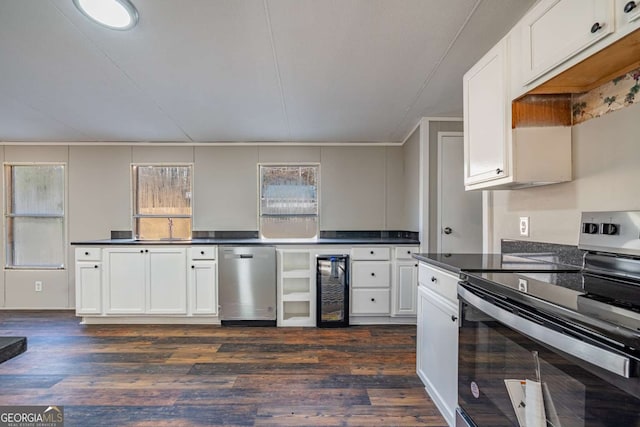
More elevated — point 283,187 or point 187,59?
point 187,59

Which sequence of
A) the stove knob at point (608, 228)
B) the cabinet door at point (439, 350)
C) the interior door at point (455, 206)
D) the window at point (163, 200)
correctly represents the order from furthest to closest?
the window at point (163, 200) → the interior door at point (455, 206) → the cabinet door at point (439, 350) → the stove knob at point (608, 228)

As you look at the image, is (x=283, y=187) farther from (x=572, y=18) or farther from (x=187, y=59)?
(x=572, y=18)

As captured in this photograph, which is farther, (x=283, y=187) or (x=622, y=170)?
(x=283, y=187)

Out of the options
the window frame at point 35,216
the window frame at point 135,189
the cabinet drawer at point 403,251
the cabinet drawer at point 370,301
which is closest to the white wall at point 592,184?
the cabinet drawer at point 403,251

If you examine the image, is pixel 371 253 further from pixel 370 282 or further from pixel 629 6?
pixel 629 6

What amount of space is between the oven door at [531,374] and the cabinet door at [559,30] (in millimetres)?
998

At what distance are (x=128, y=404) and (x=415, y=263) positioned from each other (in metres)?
2.74

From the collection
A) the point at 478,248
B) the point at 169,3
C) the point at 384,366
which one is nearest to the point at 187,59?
the point at 169,3

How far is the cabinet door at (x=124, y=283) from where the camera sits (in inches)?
126

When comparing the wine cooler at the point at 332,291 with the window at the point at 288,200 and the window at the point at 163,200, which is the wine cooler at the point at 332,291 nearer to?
the window at the point at 288,200

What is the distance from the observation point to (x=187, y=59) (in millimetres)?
1876

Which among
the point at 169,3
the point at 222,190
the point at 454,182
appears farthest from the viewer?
the point at 222,190

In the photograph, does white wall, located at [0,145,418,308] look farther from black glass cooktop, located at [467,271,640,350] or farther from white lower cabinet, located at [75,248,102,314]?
black glass cooktop, located at [467,271,640,350]

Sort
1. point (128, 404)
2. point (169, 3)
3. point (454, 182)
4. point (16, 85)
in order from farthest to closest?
point (454, 182) → point (16, 85) → point (128, 404) → point (169, 3)
